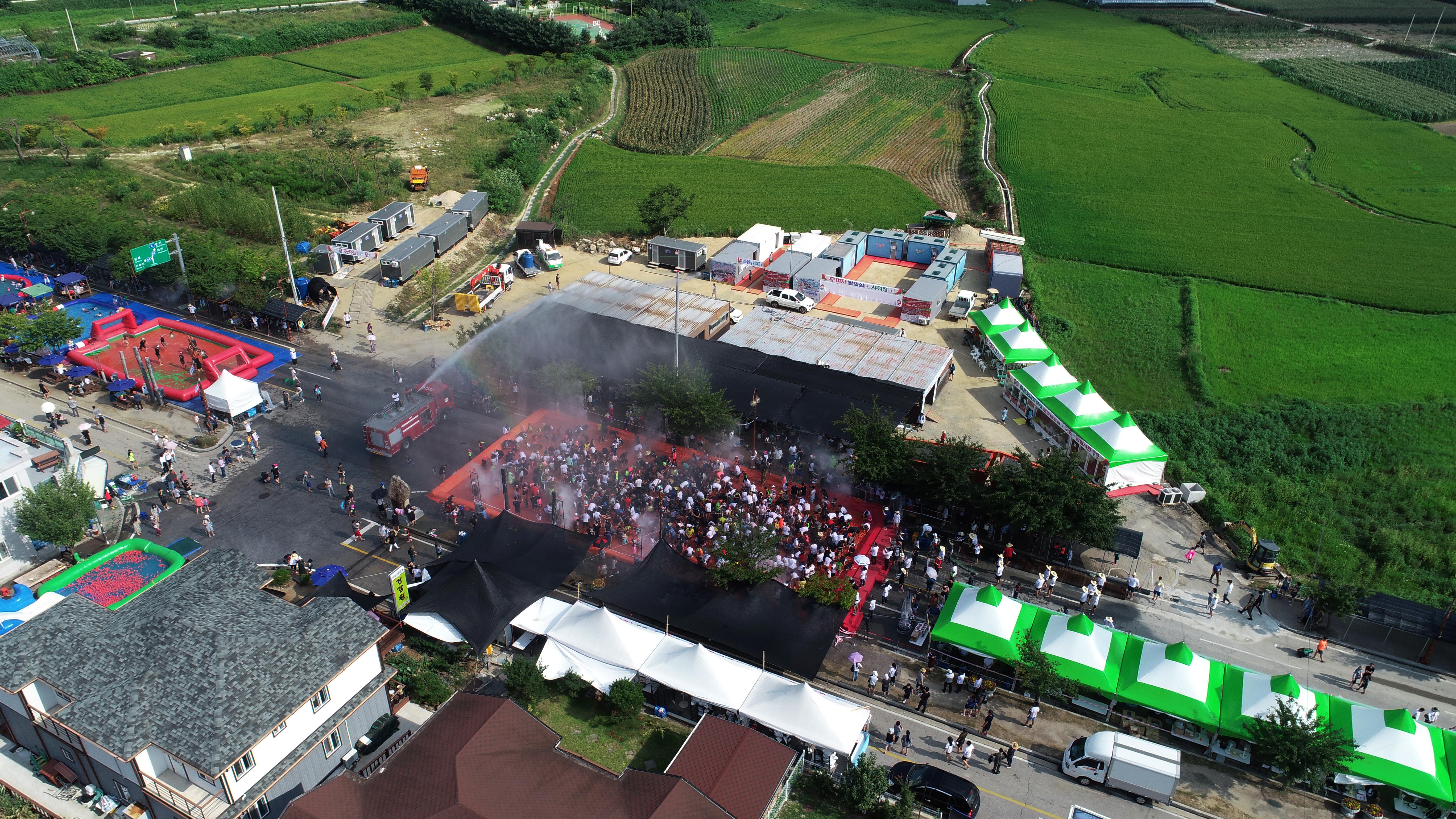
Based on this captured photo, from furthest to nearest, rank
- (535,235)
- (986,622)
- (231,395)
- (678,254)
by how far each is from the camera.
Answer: (535,235)
(678,254)
(231,395)
(986,622)

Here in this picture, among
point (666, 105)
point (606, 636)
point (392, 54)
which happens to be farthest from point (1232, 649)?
point (392, 54)

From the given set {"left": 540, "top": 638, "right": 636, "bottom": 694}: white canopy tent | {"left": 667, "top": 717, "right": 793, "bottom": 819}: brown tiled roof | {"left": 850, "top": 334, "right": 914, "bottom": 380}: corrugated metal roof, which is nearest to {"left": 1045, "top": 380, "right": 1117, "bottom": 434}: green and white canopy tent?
{"left": 850, "top": 334, "right": 914, "bottom": 380}: corrugated metal roof

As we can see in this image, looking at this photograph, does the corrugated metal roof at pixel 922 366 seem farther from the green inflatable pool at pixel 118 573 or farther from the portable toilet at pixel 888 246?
the green inflatable pool at pixel 118 573

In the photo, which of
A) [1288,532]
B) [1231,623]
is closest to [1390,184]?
[1288,532]

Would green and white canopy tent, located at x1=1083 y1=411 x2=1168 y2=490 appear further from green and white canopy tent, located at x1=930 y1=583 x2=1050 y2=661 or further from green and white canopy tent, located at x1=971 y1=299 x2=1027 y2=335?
green and white canopy tent, located at x1=971 y1=299 x2=1027 y2=335

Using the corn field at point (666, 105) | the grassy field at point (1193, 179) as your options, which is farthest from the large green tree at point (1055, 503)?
the corn field at point (666, 105)

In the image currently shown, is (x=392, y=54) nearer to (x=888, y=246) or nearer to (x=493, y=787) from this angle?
(x=888, y=246)
